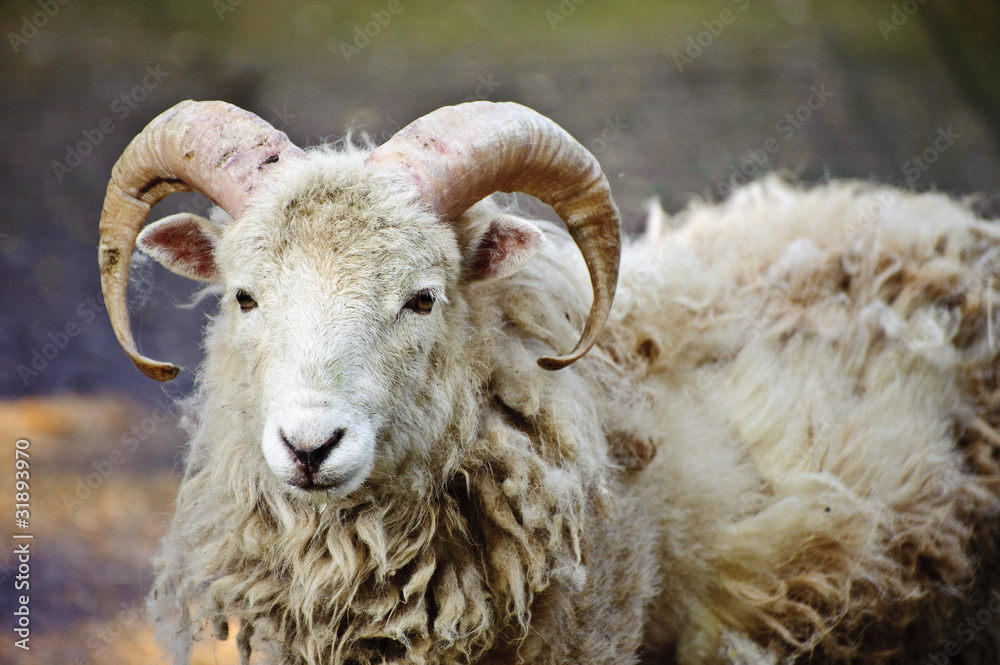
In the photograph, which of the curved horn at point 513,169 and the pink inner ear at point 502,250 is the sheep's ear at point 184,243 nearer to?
the curved horn at point 513,169

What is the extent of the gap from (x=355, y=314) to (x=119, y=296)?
36.2 inches

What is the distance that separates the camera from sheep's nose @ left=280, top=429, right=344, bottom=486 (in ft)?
6.35

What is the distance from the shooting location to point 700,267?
3670 millimetres

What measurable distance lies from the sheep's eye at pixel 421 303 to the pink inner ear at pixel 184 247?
87 cm

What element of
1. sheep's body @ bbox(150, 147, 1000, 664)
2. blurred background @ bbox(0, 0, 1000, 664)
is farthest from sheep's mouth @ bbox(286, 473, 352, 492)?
blurred background @ bbox(0, 0, 1000, 664)

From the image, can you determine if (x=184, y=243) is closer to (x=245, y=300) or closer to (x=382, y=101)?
(x=245, y=300)

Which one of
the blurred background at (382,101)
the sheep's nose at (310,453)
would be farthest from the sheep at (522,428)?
the blurred background at (382,101)

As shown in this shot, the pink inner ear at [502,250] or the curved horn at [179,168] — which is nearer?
the curved horn at [179,168]

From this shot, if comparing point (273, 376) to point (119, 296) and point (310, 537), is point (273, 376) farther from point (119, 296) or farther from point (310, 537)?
point (119, 296)

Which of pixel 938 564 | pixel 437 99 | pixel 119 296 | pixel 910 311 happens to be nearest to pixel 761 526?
pixel 938 564

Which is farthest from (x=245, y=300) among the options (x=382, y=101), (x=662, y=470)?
(x=382, y=101)

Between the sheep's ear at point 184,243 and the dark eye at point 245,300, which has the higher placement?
the sheep's ear at point 184,243

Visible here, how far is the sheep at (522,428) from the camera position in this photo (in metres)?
2.22

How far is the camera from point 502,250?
254 centimetres
